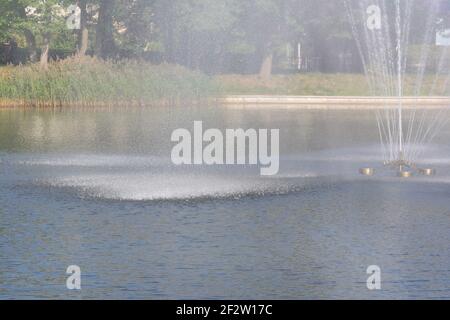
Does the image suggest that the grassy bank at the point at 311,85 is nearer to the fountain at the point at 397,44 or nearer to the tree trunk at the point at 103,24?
the fountain at the point at 397,44

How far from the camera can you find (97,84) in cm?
5253

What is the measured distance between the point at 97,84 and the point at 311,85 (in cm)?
1658

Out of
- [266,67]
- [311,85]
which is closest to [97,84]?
[311,85]

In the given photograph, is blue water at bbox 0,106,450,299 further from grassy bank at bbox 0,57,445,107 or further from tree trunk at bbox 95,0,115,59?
tree trunk at bbox 95,0,115,59

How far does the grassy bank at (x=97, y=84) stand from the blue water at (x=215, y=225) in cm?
1860

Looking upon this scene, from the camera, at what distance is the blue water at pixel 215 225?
1406cm

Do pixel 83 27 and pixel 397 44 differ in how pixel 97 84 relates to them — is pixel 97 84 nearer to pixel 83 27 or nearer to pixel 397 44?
pixel 397 44

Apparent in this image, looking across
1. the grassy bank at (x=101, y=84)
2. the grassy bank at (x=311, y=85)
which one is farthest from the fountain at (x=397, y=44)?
the grassy bank at (x=101, y=84)

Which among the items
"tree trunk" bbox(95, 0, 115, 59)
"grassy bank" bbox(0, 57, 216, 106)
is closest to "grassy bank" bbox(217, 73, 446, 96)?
"grassy bank" bbox(0, 57, 216, 106)

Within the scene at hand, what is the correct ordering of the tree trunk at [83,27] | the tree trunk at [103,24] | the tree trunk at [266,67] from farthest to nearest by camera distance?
the tree trunk at [83,27], the tree trunk at [103,24], the tree trunk at [266,67]

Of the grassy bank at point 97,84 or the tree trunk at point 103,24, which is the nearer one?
the grassy bank at point 97,84

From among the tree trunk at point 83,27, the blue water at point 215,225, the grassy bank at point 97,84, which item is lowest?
the blue water at point 215,225

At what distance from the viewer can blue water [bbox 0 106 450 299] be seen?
46.1 ft
